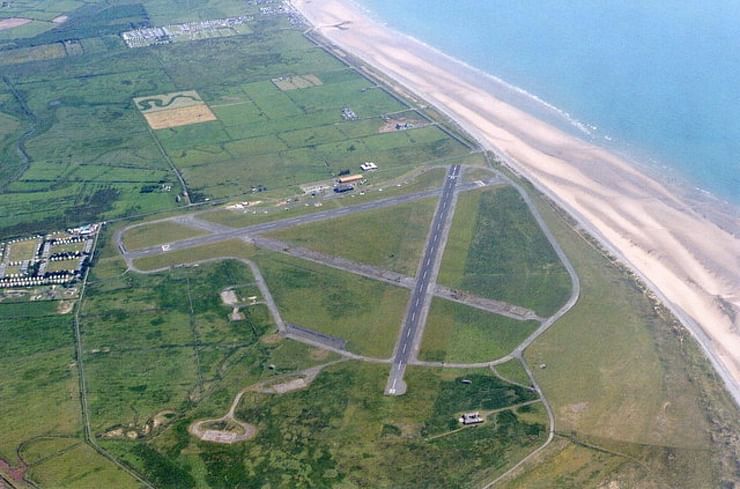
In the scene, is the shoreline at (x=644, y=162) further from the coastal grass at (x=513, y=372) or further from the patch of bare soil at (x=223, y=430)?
the patch of bare soil at (x=223, y=430)

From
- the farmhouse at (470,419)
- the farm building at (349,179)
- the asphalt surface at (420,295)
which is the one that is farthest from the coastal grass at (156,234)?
the farmhouse at (470,419)

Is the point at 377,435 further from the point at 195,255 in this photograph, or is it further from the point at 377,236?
the point at 195,255

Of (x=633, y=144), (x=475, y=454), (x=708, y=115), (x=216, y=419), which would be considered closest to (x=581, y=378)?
(x=475, y=454)

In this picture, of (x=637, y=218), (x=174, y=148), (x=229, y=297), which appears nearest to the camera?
(x=229, y=297)

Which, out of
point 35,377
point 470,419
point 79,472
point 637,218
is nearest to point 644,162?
point 637,218

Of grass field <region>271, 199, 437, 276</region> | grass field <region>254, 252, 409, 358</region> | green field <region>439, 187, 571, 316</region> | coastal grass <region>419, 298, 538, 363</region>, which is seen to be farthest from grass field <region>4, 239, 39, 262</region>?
green field <region>439, 187, 571, 316</region>

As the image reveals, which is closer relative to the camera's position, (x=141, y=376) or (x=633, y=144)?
(x=141, y=376)

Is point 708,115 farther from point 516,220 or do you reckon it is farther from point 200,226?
point 200,226
